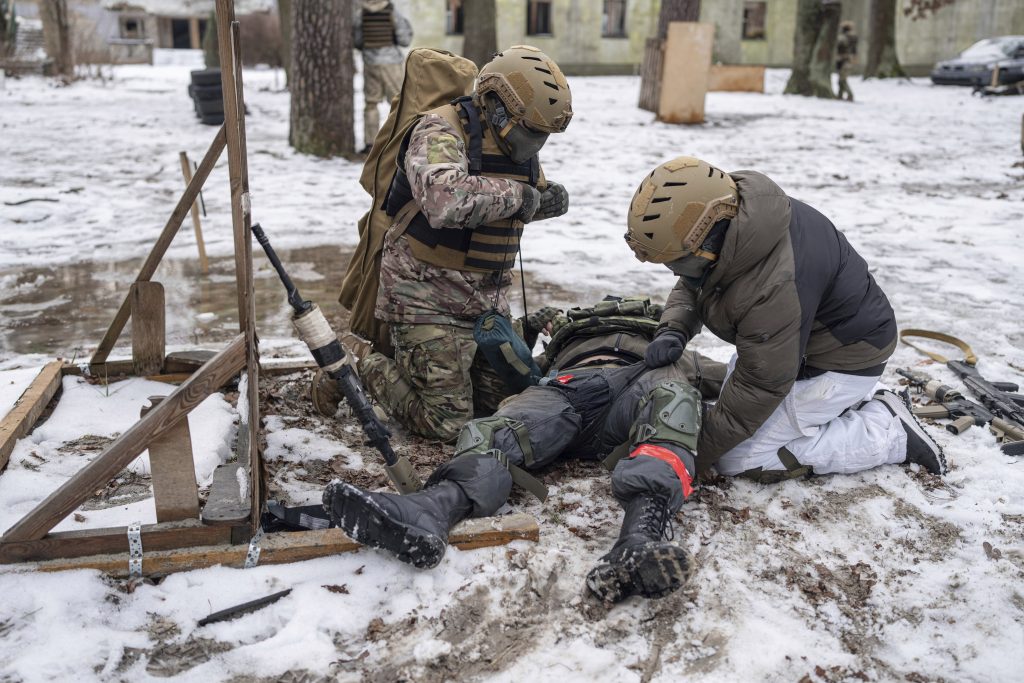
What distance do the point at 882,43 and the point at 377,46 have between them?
16827 mm

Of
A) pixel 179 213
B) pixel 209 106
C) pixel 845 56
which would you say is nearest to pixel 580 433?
pixel 179 213

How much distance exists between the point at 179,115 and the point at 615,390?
1340 centimetres

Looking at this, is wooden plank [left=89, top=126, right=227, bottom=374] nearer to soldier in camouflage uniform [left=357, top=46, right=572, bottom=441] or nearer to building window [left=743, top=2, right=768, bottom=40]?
soldier in camouflage uniform [left=357, top=46, right=572, bottom=441]

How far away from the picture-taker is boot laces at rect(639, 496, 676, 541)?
9.50 ft

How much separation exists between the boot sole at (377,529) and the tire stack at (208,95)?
458 inches

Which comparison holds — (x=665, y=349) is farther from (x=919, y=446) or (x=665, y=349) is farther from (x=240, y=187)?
(x=240, y=187)

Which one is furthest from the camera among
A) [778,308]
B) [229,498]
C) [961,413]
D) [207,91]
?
[207,91]

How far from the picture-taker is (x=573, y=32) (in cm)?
3052

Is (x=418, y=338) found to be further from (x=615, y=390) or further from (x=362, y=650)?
(x=362, y=650)

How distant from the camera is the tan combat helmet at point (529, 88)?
3588mm

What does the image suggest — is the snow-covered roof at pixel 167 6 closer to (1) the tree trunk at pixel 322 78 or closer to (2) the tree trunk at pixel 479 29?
(2) the tree trunk at pixel 479 29

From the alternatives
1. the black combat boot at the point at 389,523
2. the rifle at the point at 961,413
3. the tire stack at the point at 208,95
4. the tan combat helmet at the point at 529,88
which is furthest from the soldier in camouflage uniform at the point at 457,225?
the tire stack at the point at 208,95

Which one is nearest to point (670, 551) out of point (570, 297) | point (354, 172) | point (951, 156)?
point (570, 297)

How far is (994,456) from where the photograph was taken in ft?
12.1
